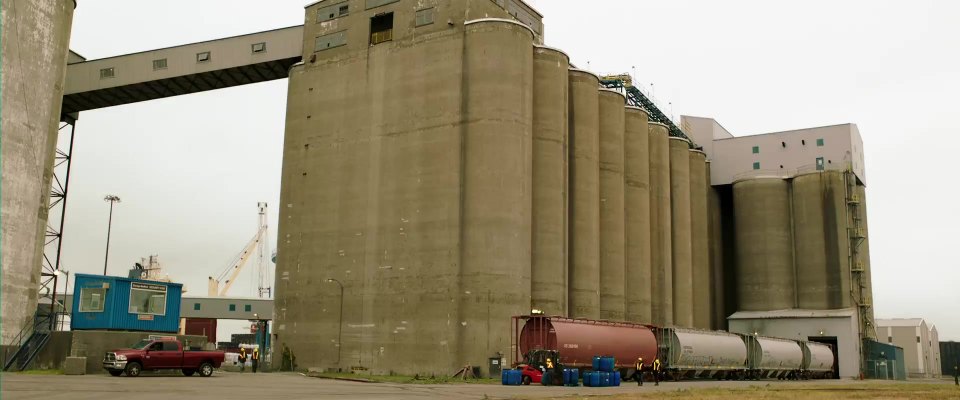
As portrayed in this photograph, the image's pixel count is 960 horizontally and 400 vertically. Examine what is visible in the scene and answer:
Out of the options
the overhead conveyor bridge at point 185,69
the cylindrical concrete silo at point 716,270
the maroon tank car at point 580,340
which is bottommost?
the maroon tank car at point 580,340

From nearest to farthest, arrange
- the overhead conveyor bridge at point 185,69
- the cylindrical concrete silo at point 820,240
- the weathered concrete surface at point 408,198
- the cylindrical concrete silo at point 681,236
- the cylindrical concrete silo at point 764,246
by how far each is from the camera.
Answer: the weathered concrete surface at point 408,198, the overhead conveyor bridge at point 185,69, the cylindrical concrete silo at point 681,236, the cylindrical concrete silo at point 820,240, the cylindrical concrete silo at point 764,246

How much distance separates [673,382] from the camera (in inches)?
2047

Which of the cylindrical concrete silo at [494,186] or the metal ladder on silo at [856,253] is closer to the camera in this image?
the cylindrical concrete silo at [494,186]

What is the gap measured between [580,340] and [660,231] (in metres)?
33.8

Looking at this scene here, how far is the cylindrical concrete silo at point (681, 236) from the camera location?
7975 cm

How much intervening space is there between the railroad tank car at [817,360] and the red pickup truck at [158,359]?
163ft

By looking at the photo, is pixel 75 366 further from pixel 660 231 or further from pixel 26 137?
pixel 660 231

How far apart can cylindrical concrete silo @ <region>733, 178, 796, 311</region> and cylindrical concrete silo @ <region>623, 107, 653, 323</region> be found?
18.6 meters

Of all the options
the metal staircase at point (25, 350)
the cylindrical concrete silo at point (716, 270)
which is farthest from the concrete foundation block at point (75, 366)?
the cylindrical concrete silo at point (716, 270)

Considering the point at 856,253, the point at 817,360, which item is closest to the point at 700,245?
the point at 856,253

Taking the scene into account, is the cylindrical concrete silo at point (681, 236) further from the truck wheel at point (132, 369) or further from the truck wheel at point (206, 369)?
the truck wheel at point (132, 369)

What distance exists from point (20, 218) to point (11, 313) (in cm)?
631

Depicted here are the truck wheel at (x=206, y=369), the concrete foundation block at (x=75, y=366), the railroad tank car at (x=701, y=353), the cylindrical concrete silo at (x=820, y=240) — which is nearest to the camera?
the concrete foundation block at (x=75, y=366)

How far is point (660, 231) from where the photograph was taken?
77438mm
